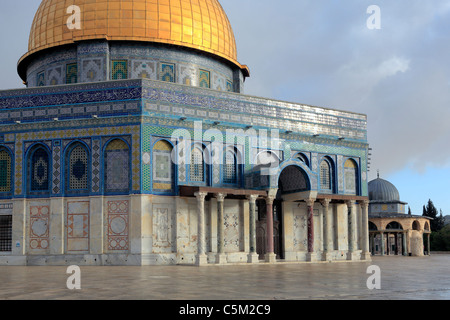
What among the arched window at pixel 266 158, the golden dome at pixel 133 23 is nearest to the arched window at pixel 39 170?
the golden dome at pixel 133 23

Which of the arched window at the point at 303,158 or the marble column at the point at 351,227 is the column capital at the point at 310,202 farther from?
the marble column at the point at 351,227

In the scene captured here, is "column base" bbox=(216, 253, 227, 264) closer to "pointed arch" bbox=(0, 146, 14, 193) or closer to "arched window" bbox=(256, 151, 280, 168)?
"arched window" bbox=(256, 151, 280, 168)

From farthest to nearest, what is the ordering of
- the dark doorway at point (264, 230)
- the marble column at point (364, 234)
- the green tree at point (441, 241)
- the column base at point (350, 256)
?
the green tree at point (441, 241) → the marble column at point (364, 234) → the dark doorway at point (264, 230) → the column base at point (350, 256)

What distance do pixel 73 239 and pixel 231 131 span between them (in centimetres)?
931

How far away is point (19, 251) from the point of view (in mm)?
27297

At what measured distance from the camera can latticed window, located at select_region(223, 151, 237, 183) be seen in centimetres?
2945

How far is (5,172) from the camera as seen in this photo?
28250mm

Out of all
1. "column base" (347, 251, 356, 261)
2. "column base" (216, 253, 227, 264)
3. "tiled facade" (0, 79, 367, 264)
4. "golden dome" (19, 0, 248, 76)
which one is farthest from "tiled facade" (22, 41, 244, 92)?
"column base" (347, 251, 356, 261)

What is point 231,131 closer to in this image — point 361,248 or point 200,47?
point 200,47

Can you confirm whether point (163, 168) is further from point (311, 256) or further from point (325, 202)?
point (325, 202)

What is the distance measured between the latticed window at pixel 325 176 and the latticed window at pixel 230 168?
5.80 metres

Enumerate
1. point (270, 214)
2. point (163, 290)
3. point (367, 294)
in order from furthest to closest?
point (270, 214), point (163, 290), point (367, 294)

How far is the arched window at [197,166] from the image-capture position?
2847 centimetres
